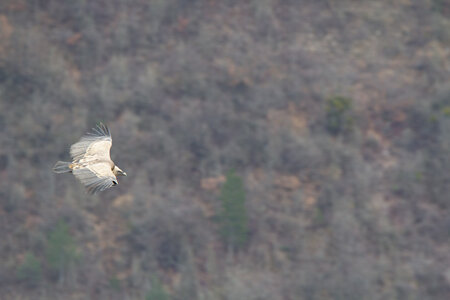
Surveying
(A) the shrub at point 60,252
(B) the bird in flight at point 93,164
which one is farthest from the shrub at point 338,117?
(B) the bird in flight at point 93,164

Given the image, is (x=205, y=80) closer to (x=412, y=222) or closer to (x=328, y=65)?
(x=328, y=65)

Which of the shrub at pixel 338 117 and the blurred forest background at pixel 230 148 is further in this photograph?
the shrub at pixel 338 117

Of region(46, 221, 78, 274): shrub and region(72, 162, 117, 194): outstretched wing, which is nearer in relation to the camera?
region(72, 162, 117, 194): outstretched wing

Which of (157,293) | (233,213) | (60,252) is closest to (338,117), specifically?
(233,213)

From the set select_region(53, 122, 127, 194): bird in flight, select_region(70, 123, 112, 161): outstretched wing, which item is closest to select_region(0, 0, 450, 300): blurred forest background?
select_region(70, 123, 112, 161): outstretched wing

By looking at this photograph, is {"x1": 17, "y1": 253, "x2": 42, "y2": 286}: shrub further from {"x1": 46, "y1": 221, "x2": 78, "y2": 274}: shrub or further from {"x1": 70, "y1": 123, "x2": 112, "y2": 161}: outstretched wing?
{"x1": 70, "y1": 123, "x2": 112, "y2": 161}: outstretched wing

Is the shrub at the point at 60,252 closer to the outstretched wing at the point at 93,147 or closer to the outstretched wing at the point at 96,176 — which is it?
the outstretched wing at the point at 93,147

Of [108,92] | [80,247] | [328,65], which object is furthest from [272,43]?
[80,247]
